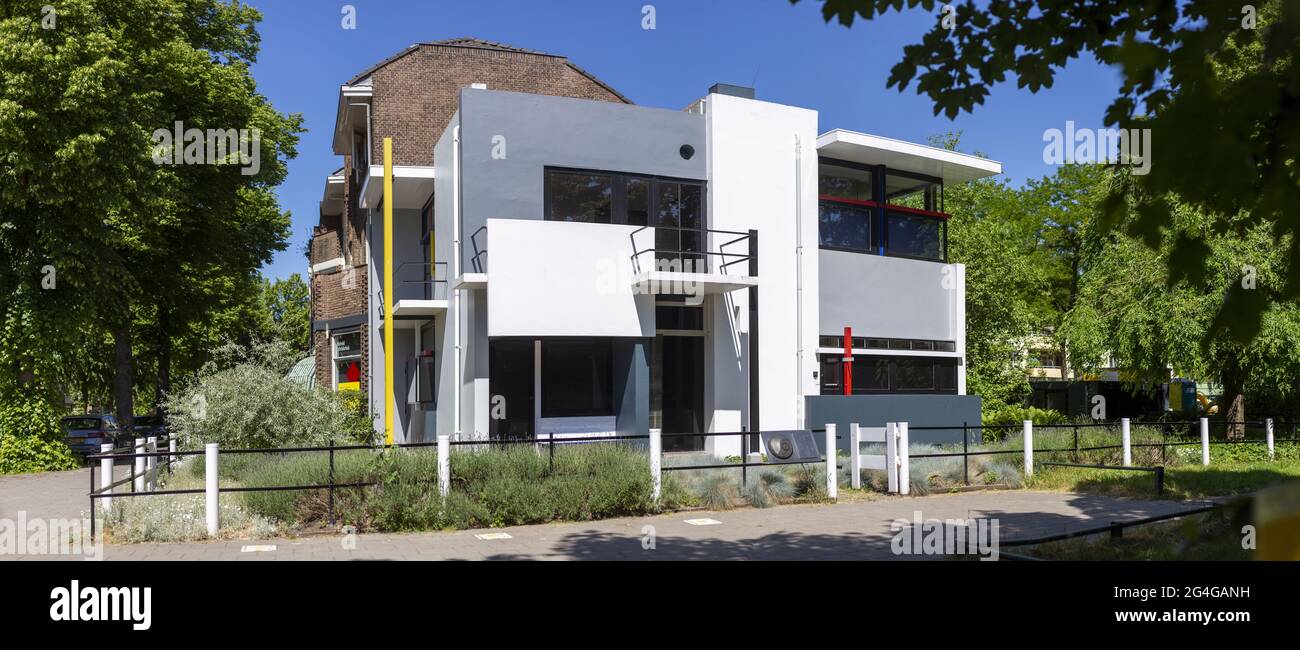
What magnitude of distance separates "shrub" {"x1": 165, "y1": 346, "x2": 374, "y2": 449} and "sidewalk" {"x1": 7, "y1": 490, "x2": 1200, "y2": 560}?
6.35 metres

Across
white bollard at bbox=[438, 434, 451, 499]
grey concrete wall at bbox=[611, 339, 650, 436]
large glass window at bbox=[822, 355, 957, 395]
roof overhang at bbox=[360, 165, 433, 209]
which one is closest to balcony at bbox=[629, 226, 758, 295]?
grey concrete wall at bbox=[611, 339, 650, 436]

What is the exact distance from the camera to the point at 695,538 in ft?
33.7

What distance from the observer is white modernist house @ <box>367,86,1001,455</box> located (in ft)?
54.7

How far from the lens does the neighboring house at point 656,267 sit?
1669 cm

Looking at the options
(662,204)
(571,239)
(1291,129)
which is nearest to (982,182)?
(662,204)

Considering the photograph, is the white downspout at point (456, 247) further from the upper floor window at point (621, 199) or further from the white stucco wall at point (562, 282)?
the upper floor window at point (621, 199)

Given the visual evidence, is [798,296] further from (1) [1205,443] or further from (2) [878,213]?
(1) [1205,443]

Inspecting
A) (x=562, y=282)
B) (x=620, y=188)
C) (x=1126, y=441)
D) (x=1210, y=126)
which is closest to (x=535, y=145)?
(x=620, y=188)

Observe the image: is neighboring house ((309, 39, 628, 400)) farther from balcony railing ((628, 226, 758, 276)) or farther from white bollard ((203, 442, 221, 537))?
white bollard ((203, 442, 221, 537))

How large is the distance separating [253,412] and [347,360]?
10086mm

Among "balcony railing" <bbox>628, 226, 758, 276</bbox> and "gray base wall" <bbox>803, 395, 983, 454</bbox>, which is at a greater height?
"balcony railing" <bbox>628, 226, 758, 276</bbox>

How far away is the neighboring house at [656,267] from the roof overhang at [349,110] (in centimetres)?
50
